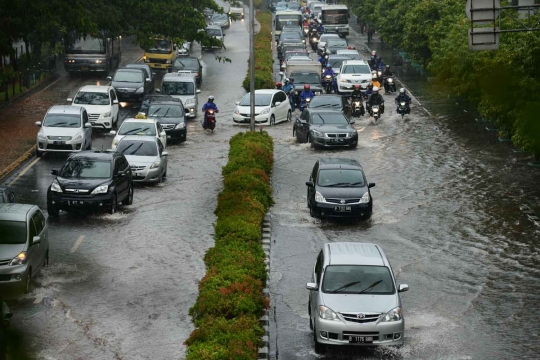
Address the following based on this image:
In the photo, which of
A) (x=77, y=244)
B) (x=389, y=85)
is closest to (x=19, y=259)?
(x=77, y=244)

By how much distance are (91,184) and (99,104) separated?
15.6 m

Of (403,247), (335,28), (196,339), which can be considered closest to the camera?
(196,339)

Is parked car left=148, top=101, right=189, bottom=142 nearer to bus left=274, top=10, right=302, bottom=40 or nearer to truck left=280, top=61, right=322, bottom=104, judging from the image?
truck left=280, top=61, right=322, bottom=104

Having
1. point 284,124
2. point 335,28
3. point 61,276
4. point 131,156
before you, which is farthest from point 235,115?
point 335,28

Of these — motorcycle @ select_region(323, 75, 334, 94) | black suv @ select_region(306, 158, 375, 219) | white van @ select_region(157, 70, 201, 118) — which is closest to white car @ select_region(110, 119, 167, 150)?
black suv @ select_region(306, 158, 375, 219)

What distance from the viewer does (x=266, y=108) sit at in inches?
1647

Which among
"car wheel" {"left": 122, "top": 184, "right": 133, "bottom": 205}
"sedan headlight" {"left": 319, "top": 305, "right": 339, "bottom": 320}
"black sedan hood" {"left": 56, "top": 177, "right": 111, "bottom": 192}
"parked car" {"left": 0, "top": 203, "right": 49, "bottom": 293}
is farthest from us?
"car wheel" {"left": 122, "top": 184, "right": 133, "bottom": 205}

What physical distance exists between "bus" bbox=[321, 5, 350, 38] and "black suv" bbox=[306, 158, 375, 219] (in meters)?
59.1

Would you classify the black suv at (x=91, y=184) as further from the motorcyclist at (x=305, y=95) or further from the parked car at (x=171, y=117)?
the motorcyclist at (x=305, y=95)

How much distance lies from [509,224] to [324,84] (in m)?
30.1

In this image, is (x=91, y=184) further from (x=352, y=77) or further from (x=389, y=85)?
(x=389, y=85)

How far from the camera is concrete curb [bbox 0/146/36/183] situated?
97.2ft

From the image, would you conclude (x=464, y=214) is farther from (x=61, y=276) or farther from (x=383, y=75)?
(x=383, y=75)

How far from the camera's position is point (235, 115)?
1654 inches
